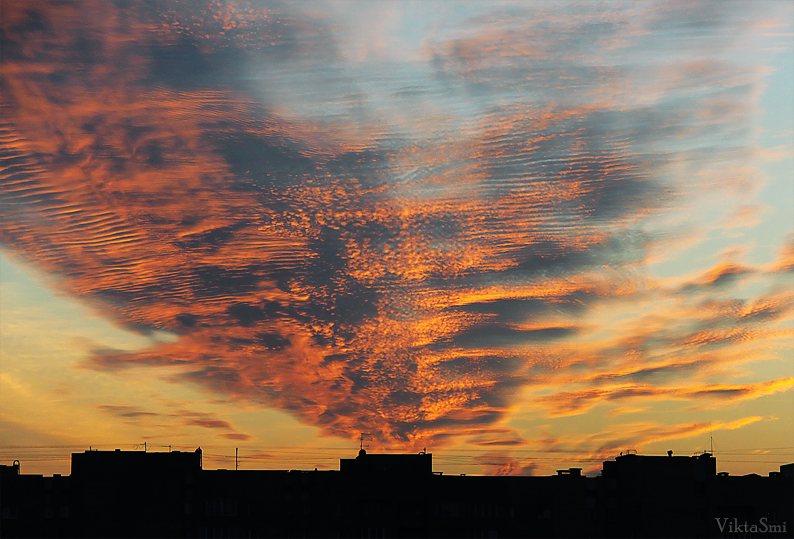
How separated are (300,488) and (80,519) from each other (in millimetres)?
31397

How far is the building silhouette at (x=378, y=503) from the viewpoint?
12119cm

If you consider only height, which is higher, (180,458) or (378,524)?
(180,458)

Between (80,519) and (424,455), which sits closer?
(80,519)

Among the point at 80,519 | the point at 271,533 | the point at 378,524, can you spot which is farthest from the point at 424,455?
the point at 80,519

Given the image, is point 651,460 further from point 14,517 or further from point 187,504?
point 14,517

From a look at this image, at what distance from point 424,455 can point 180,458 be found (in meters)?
36.2

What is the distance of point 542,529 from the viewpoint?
12562 centimetres

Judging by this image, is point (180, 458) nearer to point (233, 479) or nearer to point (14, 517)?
point (233, 479)

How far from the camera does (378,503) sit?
4838 inches

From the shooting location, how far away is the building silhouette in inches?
4771
